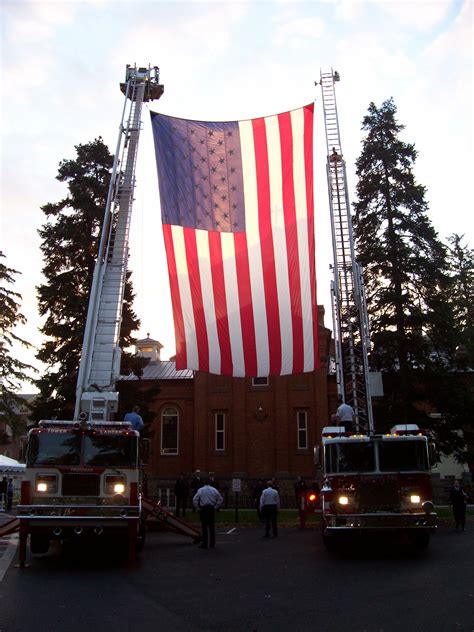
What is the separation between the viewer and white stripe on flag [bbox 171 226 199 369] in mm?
17891

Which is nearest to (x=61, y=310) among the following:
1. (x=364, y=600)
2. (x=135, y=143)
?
(x=135, y=143)

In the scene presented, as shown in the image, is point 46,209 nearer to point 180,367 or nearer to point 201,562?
point 180,367

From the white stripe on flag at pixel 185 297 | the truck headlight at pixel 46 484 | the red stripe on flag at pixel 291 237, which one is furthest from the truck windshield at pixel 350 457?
the truck headlight at pixel 46 484

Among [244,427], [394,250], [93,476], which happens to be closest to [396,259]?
[394,250]

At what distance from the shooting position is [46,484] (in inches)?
494

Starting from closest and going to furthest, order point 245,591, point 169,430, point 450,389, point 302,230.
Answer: point 245,591 → point 302,230 → point 450,389 → point 169,430

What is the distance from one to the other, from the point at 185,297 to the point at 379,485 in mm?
7846

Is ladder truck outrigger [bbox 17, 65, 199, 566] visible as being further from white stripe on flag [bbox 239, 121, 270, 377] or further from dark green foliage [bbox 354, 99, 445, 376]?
dark green foliage [bbox 354, 99, 445, 376]

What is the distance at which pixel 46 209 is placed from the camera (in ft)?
93.9

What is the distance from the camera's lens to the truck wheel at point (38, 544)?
1332 centimetres

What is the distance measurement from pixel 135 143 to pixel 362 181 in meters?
14.7

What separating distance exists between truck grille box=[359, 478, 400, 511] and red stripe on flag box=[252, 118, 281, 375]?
5.33 m

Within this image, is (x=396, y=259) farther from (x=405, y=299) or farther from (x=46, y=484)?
Answer: (x=46, y=484)

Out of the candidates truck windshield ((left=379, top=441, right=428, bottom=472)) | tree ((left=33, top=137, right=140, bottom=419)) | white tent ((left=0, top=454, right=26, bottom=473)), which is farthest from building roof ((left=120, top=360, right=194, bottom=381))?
truck windshield ((left=379, top=441, right=428, bottom=472))
